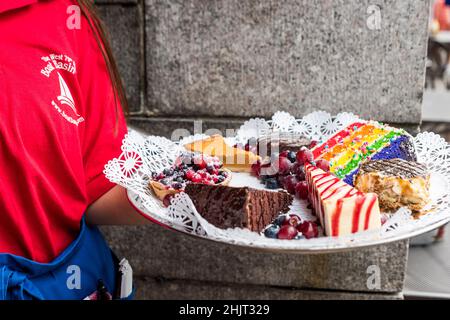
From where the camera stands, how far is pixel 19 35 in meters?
1.44

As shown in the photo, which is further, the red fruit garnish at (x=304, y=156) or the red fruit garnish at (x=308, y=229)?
the red fruit garnish at (x=304, y=156)

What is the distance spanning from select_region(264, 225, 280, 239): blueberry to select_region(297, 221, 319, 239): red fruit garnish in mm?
55

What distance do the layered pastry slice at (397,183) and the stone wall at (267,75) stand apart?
71cm

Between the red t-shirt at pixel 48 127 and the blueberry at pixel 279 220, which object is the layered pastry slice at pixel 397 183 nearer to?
the blueberry at pixel 279 220

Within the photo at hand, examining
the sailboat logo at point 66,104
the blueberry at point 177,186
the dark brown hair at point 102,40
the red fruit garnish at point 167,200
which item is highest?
the dark brown hair at point 102,40

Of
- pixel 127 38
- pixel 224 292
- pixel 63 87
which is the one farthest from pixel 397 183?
pixel 127 38

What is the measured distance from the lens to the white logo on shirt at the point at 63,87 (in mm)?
1474

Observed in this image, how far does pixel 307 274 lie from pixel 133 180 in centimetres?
113

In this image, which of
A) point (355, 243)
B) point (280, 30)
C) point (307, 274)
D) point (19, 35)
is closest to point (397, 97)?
point (280, 30)

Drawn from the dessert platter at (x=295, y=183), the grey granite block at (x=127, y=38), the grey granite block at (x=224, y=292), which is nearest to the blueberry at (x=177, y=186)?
the dessert platter at (x=295, y=183)

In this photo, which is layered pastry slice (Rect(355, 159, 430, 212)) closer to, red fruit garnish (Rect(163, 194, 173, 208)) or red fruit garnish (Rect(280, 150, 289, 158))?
red fruit garnish (Rect(280, 150, 289, 158))

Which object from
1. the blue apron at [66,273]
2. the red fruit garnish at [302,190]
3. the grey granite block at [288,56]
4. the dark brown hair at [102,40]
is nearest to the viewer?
the blue apron at [66,273]

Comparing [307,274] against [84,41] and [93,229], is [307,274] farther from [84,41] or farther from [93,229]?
[84,41]

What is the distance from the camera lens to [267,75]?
7.01ft
